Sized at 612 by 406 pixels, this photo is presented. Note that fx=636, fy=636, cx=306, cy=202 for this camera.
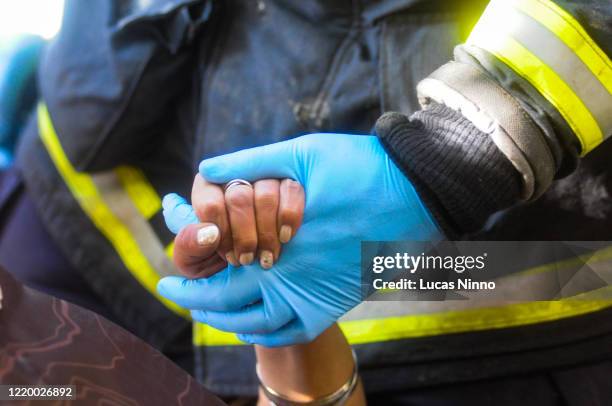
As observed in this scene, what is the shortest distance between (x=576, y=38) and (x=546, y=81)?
4 cm

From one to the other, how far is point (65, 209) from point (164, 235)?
144mm

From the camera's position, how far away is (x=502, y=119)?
491 millimetres

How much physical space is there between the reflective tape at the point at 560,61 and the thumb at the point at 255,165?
0.18m

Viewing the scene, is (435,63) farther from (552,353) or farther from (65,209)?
(65,209)

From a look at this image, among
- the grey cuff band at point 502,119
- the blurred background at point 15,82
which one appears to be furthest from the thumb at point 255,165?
the blurred background at point 15,82

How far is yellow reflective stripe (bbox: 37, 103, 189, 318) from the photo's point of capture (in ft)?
2.64

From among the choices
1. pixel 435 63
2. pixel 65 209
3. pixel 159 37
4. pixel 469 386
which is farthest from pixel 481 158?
pixel 65 209

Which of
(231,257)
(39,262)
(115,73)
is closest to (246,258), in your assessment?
(231,257)

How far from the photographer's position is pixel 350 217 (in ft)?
1.68

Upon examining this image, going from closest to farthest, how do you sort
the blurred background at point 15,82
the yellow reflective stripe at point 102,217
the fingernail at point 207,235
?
the fingernail at point 207,235 → the yellow reflective stripe at point 102,217 → the blurred background at point 15,82

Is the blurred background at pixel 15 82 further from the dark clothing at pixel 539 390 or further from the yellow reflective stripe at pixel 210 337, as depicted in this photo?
the dark clothing at pixel 539 390

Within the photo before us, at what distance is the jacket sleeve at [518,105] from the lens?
49 cm

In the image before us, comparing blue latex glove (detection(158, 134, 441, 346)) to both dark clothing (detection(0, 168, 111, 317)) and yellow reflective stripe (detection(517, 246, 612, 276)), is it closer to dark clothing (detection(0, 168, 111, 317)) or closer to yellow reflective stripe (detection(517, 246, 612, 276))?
yellow reflective stripe (detection(517, 246, 612, 276))

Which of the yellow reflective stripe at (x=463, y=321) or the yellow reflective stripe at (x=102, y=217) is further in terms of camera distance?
the yellow reflective stripe at (x=102, y=217)
